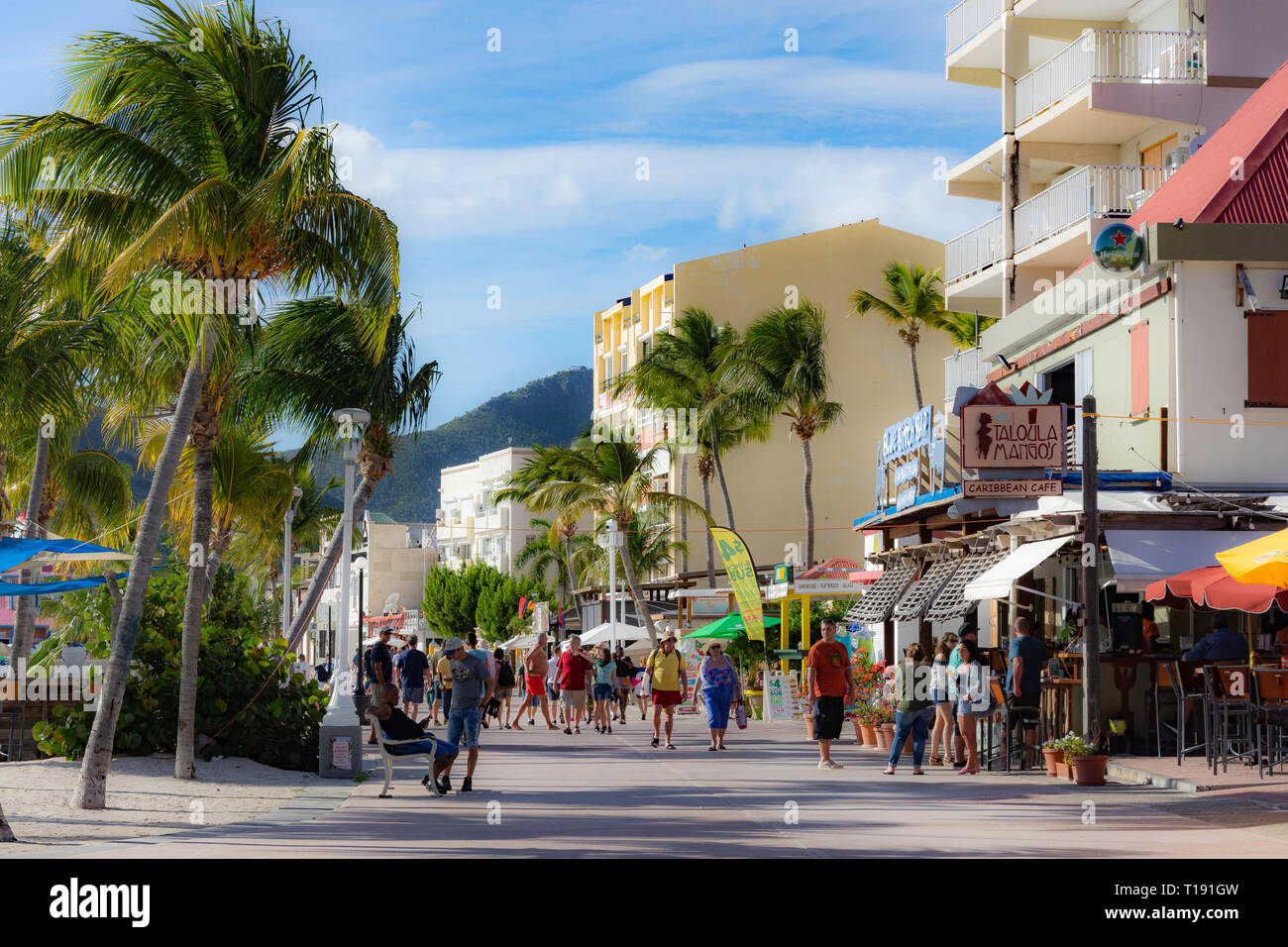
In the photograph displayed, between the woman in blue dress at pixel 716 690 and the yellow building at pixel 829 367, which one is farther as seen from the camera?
the yellow building at pixel 829 367

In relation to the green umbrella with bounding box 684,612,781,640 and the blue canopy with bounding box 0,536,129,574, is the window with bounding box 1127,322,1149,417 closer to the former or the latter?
the green umbrella with bounding box 684,612,781,640

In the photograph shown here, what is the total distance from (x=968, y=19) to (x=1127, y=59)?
5.87 m

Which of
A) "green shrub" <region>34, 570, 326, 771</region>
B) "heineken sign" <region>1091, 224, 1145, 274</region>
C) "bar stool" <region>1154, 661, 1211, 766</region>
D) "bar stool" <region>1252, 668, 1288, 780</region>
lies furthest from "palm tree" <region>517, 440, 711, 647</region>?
"bar stool" <region>1252, 668, 1288, 780</region>

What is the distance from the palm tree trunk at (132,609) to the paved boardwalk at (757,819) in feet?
8.12

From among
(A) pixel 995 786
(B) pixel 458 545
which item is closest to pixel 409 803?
(A) pixel 995 786

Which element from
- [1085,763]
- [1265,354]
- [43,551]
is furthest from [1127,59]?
[43,551]

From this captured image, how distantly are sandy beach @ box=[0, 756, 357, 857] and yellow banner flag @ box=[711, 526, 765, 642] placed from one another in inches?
493

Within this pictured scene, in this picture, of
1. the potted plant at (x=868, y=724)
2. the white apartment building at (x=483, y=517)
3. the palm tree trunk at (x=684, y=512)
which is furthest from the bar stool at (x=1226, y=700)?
the white apartment building at (x=483, y=517)

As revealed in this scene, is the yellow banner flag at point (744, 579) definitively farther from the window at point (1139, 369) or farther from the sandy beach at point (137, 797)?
the sandy beach at point (137, 797)

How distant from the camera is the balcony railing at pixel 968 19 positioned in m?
32.9

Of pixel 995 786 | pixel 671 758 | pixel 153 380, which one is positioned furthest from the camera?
pixel 671 758

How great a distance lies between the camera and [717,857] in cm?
1053
